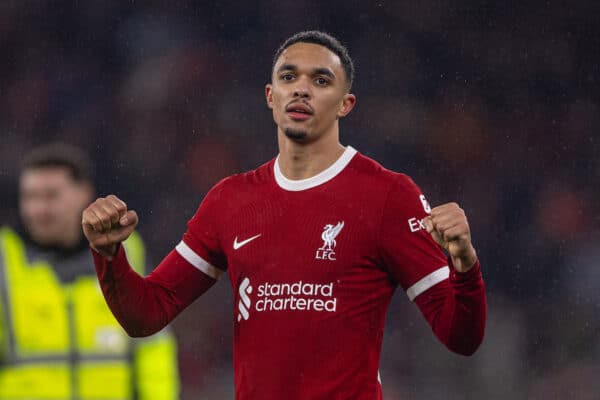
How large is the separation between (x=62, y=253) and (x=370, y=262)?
181 centimetres

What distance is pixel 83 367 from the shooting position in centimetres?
468

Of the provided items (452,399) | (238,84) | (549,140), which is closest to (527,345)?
(452,399)

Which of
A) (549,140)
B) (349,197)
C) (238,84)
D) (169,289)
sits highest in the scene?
(238,84)

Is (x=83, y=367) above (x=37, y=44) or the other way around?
the other way around

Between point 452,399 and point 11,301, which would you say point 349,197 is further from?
point 452,399

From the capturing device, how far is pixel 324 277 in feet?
11.1

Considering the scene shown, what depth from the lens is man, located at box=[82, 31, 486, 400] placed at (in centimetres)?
331

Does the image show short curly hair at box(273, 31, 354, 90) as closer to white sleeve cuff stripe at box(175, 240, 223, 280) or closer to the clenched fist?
white sleeve cuff stripe at box(175, 240, 223, 280)

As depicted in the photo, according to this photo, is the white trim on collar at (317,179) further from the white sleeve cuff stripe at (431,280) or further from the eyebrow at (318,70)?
the white sleeve cuff stripe at (431,280)

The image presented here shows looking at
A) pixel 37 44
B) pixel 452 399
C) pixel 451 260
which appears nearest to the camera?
pixel 451 260

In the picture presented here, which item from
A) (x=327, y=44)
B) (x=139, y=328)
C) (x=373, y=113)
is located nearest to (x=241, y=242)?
(x=139, y=328)

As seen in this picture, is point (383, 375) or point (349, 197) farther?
point (383, 375)

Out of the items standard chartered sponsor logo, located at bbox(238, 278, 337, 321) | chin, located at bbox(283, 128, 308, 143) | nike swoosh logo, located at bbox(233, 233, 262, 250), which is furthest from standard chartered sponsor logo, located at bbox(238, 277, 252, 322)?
chin, located at bbox(283, 128, 308, 143)

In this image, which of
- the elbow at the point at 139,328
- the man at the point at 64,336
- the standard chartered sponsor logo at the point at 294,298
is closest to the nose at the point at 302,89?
the standard chartered sponsor logo at the point at 294,298
